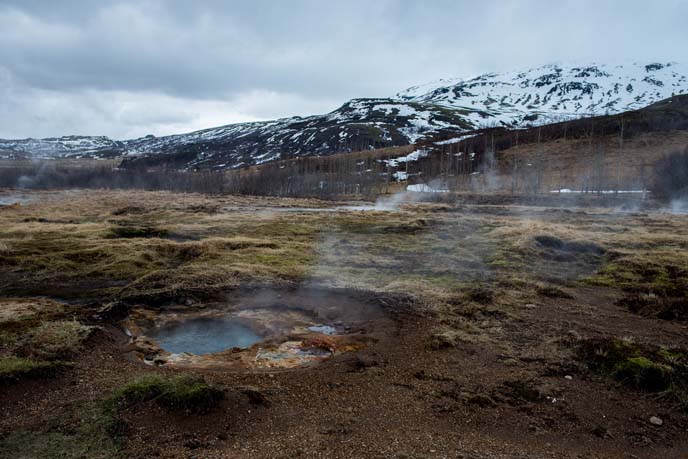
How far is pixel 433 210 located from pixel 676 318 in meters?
36.2

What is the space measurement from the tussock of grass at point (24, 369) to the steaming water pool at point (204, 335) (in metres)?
2.69

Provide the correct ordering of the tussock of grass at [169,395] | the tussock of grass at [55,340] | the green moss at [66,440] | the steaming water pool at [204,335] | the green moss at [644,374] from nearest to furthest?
the green moss at [66,440] → the tussock of grass at [169,395] → the green moss at [644,374] → the tussock of grass at [55,340] → the steaming water pool at [204,335]

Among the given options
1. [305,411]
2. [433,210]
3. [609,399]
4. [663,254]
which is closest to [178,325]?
[305,411]

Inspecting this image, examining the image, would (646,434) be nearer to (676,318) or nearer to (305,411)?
(305,411)

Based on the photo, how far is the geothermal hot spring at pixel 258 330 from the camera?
35.6 ft

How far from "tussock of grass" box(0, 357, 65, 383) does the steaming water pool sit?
106 inches

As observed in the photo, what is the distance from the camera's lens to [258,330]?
12.8 meters

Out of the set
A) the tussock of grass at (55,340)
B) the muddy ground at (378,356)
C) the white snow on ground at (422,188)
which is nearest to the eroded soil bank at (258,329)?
the muddy ground at (378,356)

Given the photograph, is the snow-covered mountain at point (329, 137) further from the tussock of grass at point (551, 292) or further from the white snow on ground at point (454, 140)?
the tussock of grass at point (551, 292)

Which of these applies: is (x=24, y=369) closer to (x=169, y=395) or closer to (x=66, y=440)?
(x=66, y=440)

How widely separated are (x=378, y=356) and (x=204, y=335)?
5.09 m

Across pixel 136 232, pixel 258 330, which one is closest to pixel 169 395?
pixel 258 330

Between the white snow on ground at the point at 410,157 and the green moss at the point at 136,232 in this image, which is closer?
the green moss at the point at 136,232

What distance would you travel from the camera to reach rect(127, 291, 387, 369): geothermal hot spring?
10859 millimetres
